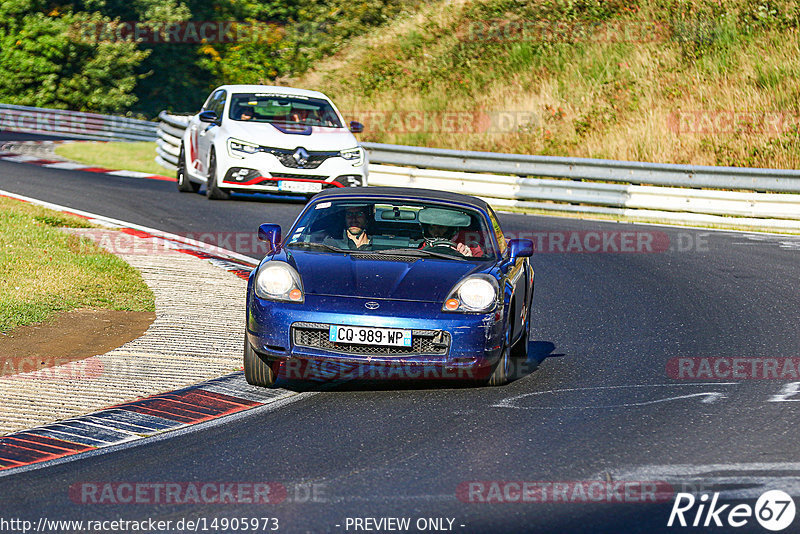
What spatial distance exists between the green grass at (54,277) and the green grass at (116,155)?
1133 centimetres

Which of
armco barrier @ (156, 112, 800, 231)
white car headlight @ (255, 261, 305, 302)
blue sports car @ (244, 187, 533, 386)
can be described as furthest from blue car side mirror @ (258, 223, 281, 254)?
armco barrier @ (156, 112, 800, 231)

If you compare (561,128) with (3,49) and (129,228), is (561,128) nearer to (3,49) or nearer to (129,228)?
(129,228)

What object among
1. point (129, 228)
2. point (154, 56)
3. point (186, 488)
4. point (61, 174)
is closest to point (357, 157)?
point (129, 228)

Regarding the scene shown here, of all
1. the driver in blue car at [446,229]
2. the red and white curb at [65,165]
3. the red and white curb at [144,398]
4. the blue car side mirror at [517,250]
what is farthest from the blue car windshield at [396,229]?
the red and white curb at [65,165]

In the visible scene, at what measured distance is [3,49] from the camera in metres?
48.4

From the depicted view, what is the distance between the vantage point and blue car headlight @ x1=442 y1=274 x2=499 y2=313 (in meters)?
8.17

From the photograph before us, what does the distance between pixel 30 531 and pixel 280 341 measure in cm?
294

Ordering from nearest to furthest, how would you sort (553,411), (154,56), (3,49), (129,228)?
(553,411)
(129,228)
(3,49)
(154,56)

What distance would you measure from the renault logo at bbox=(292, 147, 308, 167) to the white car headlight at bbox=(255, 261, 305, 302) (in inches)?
399

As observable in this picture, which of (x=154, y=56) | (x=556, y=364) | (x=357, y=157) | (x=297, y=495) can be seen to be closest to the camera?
(x=297, y=495)

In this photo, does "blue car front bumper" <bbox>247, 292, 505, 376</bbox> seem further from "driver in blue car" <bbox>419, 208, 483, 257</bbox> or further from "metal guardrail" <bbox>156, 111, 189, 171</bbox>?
"metal guardrail" <bbox>156, 111, 189, 171</bbox>

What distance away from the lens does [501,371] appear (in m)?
8.44

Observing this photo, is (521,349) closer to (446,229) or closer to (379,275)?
(446,229)

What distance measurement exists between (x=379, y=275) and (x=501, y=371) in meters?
1.06
